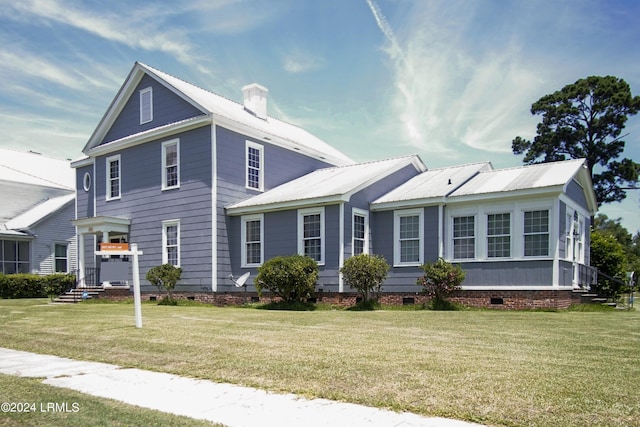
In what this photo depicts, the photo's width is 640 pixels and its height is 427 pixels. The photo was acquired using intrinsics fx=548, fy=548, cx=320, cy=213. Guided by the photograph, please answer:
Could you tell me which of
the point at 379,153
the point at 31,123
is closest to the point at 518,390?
the point at 379,153

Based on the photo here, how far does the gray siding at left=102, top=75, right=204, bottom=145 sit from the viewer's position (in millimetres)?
21625

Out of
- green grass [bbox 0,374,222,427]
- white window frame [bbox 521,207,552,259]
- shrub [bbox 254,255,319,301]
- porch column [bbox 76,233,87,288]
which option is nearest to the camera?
green grass [bbox 0,374,222,427]

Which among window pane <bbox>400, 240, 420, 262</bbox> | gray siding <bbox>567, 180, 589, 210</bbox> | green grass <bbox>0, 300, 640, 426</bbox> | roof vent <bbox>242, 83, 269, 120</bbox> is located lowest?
green grass <bbox>0, 300, 640, 426</bbox>

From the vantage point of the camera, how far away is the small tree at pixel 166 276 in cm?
2048

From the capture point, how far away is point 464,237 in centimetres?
1784

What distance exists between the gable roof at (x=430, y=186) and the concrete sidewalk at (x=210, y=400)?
1267 centimetres

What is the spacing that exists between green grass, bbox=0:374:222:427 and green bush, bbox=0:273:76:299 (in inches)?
906

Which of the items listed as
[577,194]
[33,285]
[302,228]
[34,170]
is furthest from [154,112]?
[34,170]

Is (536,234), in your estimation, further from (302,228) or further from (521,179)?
(302,228)

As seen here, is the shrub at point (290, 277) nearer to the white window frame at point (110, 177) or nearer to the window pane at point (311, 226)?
the window pane at point (311, 226)

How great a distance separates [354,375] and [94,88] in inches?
838

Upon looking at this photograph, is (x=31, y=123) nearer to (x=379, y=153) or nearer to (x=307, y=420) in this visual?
(x=379, y=153)

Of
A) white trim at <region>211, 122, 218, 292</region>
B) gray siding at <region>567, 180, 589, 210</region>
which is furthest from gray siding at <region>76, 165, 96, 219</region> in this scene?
gray siding at <region>567, 180, 589, 210</region>

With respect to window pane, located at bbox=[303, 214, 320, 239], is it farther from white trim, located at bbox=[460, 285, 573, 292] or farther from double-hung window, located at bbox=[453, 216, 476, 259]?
white trim, located at bbox=[460, 285, 573, 292]
